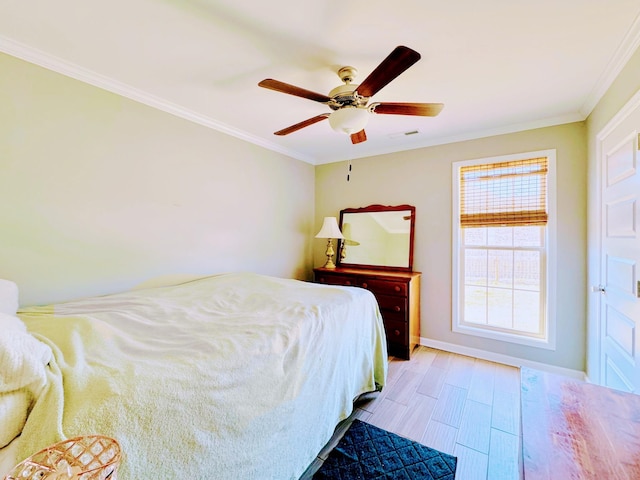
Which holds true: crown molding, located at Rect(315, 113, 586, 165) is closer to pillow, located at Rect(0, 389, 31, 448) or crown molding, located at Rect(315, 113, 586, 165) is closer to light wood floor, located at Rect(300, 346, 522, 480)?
light wood floor, located at Rect(300, 346, 522, 480)

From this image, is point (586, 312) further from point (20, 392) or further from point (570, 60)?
point (20, 392)

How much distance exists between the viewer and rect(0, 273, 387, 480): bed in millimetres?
770

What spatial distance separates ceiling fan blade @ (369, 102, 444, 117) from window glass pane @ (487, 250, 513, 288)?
1837 mm

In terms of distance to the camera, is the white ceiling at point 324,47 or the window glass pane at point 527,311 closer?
the white ceiling at point 324,47

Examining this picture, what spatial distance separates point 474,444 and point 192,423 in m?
1.79


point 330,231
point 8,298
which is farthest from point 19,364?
point 330,231

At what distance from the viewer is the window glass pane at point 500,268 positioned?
9.19ft

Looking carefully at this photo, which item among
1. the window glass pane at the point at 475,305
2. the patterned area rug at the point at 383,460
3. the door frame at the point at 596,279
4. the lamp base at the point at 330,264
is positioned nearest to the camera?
the patterned area rug at the point at 383,460

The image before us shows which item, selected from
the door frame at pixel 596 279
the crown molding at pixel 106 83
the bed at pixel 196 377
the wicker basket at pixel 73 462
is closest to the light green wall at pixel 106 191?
the crown molding at pixel 106 83

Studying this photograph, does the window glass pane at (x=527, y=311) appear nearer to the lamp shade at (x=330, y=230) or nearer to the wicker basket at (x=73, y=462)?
the lamp shade at (x=330, y=230)

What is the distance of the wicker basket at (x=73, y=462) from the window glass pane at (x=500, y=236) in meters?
3.28

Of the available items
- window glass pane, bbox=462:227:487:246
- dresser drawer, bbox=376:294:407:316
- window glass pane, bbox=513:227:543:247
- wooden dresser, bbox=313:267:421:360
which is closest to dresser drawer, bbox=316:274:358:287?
wooden dresser, bbox=313:267:421:360

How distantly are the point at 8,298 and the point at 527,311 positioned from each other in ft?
13.0

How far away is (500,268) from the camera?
2848 mm
